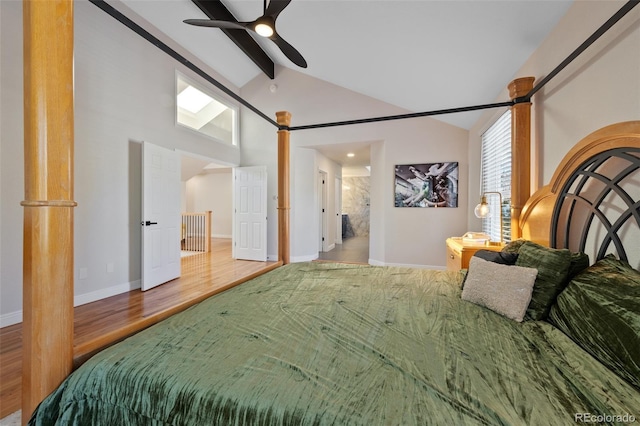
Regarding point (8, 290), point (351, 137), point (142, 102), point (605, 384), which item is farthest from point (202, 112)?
point (605, 384)

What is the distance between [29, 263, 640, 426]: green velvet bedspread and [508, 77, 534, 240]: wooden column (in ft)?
4.20

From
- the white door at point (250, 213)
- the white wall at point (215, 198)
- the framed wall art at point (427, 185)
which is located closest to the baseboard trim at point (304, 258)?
the white door at point (250, 213)

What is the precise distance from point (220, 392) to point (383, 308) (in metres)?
0.83

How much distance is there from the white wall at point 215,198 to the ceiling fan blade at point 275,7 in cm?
748

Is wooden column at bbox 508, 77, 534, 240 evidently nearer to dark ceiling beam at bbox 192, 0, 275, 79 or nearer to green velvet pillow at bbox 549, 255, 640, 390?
green velvet pillow at bbox 549, 255, 640, 390

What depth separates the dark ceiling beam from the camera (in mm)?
3436

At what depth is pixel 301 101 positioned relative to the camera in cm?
496

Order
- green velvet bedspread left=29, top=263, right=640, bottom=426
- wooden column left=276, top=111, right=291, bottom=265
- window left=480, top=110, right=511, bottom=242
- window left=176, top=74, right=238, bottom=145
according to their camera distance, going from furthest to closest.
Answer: window left=176, top=74, right=238, bottom=145
window left=480, top=110, right=511, bottom=242
wooden column left=276, top=111, right=291, bottom=265
green velvet bedspread left=29, top=263, right=640, bottom=426

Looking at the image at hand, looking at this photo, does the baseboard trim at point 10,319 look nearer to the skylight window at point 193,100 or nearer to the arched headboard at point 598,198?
the skylight window at point 193,100

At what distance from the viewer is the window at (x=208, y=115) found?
5.21 meters

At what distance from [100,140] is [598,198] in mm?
4401

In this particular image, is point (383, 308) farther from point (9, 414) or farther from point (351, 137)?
point (351, 137)

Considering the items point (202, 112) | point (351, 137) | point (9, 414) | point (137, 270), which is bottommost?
→ point (9, 414)

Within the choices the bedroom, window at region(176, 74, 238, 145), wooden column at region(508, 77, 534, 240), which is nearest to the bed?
the bedroom
